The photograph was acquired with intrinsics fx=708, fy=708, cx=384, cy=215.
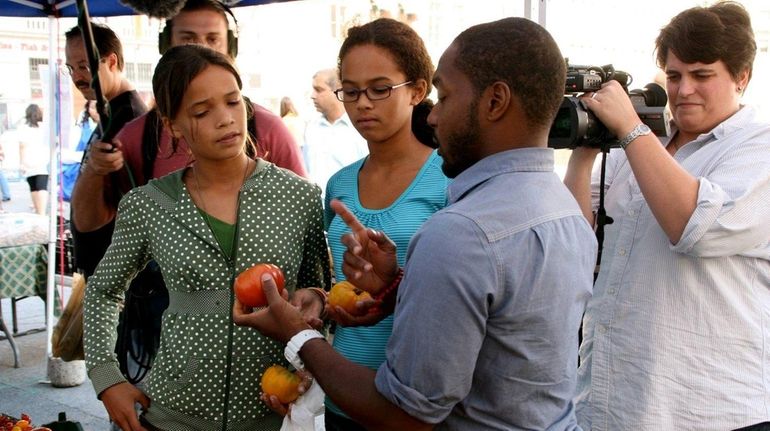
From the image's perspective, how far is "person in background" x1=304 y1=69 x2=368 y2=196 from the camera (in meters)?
5.87

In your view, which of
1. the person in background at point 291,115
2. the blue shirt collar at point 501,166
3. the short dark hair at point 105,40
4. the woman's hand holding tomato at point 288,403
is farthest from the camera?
the person in background at point 291,115

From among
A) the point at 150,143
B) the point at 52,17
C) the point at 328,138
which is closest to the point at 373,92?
the point at 150,143

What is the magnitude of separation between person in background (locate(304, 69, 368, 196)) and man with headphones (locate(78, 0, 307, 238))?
3.29 metres

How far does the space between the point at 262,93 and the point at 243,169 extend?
9798 mm

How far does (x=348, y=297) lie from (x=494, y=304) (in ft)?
1.56

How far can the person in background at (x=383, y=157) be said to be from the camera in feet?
5.69

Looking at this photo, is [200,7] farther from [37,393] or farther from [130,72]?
[130,72]

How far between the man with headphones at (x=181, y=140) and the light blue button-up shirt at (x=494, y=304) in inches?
43.5

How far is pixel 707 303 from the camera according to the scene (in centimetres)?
178

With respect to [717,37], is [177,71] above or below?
below

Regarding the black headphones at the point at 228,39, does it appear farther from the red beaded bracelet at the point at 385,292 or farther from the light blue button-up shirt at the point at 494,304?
the light blue button-up shirt at the point at 494,304

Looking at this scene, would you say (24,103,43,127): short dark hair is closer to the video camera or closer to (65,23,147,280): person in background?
(65,23,147,280): person in background

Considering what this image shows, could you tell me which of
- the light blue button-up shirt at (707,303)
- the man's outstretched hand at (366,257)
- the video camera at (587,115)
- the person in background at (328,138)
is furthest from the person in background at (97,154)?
the person in background at (328,138)

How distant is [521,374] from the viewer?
117cm
